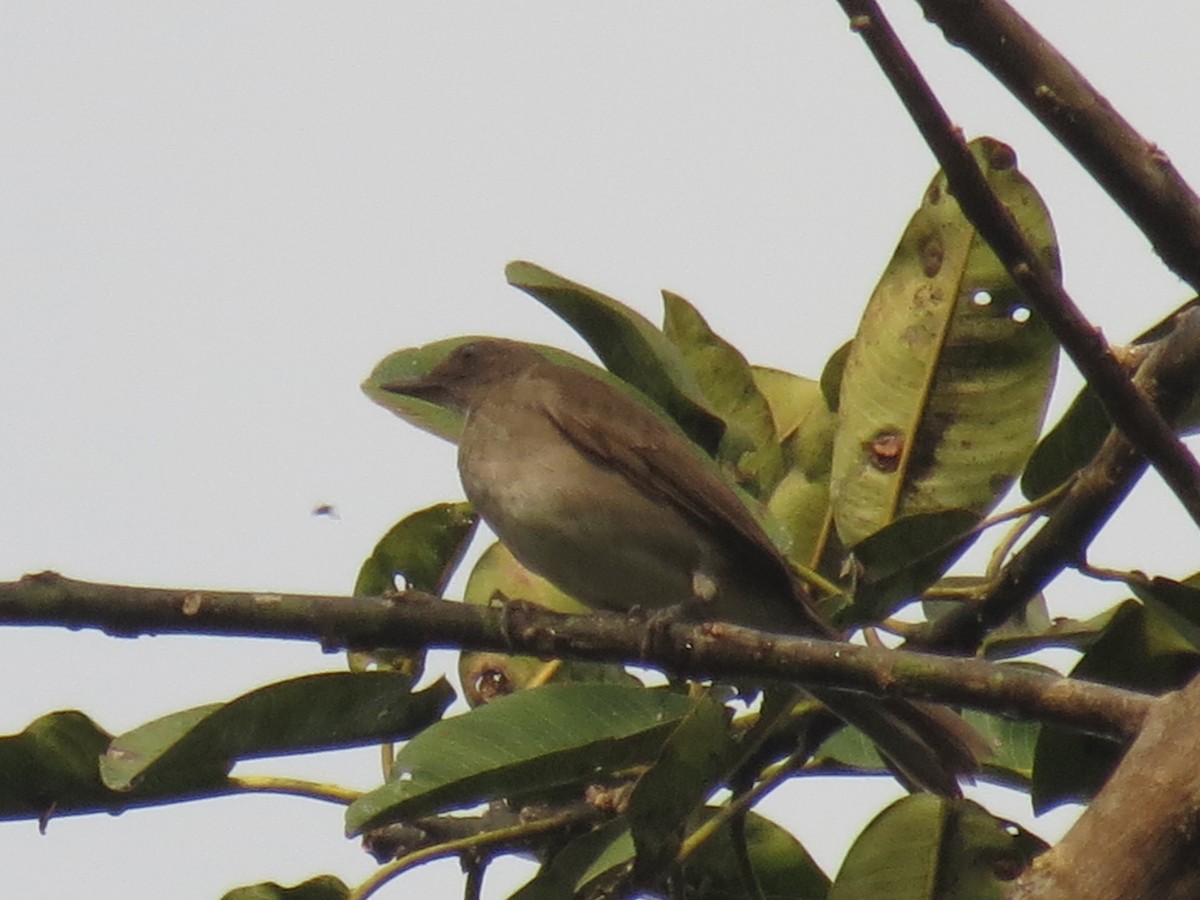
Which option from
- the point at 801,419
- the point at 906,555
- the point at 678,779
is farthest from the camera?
the point at 801,419

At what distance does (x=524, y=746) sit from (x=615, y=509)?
6.01 feet

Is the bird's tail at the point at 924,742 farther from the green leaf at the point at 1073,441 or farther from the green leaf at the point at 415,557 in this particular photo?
the green leaf at the point at 415,557

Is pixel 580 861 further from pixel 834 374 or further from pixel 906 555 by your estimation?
pixel 834 374

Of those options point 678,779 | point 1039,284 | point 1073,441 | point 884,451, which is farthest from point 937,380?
point 1039,284

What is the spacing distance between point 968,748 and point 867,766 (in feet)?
0.83

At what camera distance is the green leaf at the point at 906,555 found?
360 centimetres

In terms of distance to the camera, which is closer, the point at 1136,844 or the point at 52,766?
the point at 1136,844

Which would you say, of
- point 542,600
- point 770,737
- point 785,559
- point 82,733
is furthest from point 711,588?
point 82,733

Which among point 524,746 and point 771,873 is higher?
point 524,746

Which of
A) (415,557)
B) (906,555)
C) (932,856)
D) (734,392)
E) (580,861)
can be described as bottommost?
(932,856)

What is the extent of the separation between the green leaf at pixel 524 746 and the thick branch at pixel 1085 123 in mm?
1337

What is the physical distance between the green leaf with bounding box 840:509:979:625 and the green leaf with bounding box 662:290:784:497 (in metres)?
0.93

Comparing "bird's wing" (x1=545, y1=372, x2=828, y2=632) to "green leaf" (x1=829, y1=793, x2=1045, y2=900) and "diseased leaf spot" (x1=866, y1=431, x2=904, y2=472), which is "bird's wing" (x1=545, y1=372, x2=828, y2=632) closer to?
"diseased leaf spot" (x1=866, y1=431, x2=904, y2=472)

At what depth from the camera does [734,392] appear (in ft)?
15.5
